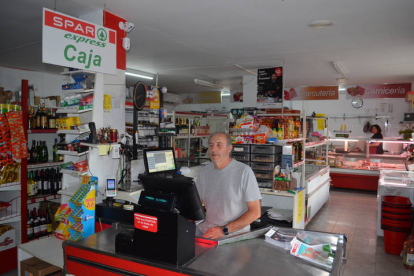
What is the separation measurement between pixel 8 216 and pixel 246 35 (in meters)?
4.52

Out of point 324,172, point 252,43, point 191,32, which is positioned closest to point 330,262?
point 191,32

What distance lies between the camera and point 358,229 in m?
5.99

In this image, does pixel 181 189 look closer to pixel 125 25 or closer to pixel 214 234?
pixel 214 234

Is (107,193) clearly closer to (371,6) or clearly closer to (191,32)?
(191,32)

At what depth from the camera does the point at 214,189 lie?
112 inches

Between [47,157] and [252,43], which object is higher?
[252,43]

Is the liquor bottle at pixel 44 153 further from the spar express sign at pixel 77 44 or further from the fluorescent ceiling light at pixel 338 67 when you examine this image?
the fluorescent ceiling light at pixel 338 67

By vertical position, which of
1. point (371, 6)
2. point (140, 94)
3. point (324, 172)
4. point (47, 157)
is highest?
point (371, 6)

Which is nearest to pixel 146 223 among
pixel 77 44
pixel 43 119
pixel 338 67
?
pixel 77 44

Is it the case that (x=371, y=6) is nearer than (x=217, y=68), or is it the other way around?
(x=371, y=6)

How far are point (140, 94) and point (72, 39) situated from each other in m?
1.15

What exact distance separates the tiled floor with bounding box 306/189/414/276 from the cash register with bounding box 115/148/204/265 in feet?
10.7

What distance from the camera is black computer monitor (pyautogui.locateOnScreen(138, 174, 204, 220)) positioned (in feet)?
6.77

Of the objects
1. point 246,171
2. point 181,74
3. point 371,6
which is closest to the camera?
point 246,171
